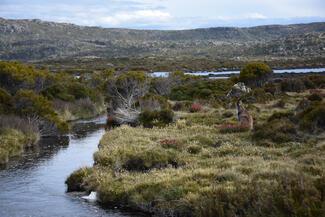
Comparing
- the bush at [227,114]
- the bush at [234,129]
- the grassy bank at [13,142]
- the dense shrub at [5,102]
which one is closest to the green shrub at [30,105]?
the dense shrub at [5,102]

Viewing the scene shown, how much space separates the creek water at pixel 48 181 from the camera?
2011cm

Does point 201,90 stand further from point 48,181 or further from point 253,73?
point 48,181

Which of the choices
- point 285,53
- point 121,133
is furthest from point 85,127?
point 285,53

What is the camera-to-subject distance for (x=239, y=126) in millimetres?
31609

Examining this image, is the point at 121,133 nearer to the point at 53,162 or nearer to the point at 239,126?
the point at 53,162

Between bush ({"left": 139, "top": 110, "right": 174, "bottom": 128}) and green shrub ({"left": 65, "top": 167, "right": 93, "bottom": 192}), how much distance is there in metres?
13.8

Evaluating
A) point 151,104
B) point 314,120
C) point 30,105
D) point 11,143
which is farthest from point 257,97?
point 11,143

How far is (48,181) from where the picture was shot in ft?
84.8

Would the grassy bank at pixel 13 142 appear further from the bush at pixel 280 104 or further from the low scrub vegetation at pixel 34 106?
the bush at pixel 280 104

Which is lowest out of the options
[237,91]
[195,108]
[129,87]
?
[129,87]

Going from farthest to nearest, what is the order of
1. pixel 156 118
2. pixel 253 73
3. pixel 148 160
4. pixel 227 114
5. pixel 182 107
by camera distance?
pixel 253 73 < pixel 182 107 < pixel 227 114 < pixel 156 118 < pixel 148 160

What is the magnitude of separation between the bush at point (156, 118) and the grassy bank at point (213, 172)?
15.6ft

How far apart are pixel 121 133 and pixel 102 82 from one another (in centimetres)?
4218

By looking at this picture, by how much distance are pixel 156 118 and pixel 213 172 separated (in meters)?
19.1
